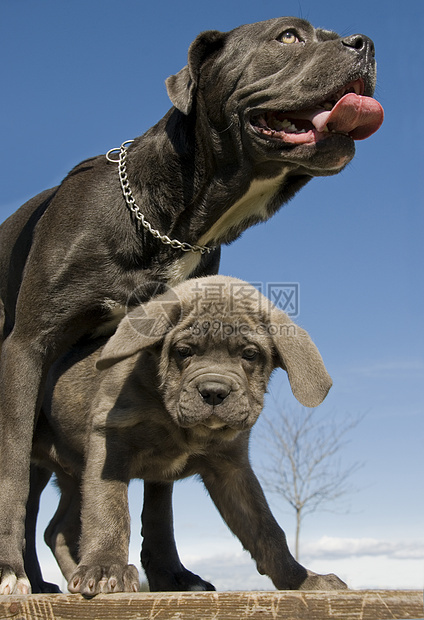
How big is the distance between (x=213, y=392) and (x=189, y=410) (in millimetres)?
171

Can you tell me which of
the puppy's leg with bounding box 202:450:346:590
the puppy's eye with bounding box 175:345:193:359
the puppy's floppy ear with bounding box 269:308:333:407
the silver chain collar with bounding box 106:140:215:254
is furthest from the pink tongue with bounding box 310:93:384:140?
the puppy's leg with bounding box 202:450:346:590

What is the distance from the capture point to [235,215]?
5184 mm

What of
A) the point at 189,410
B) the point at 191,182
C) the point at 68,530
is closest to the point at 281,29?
the point at 191,182

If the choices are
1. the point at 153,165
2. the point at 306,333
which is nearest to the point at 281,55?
the point at 153,165

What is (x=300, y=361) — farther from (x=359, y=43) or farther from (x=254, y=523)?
(x=359, y=43)

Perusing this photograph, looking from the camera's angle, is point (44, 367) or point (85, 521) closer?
point (85, 521)

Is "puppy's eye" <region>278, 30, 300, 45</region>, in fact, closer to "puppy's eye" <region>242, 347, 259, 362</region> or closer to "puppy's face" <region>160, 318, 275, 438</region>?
"puppy's face" <region>160, 318, 275, 438</region>

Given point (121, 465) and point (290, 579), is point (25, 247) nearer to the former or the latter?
point (121, 465)

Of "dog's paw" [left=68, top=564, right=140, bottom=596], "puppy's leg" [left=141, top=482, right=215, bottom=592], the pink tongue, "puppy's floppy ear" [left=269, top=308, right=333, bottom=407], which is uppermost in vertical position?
the pink tongue

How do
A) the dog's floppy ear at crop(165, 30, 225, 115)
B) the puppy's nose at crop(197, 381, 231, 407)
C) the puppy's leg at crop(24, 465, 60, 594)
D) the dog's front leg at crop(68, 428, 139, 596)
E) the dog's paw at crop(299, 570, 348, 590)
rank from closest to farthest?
1. the dog's front leg at crop(68, 428, 139, 596)
2. the puppy's nose at crop(197, 381, 231, 407)
3. the dog's paw at crop(299, 570, 348, 590)
4. the dog's floppy ear at crop(165, 30, 225, 115)
5. the puppy's leg at crop(24, 465, 60, 594)

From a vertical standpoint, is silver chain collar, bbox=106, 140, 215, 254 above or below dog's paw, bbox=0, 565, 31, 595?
above

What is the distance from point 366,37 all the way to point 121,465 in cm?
288

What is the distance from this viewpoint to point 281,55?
194 inches

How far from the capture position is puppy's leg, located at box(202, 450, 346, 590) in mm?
4281
